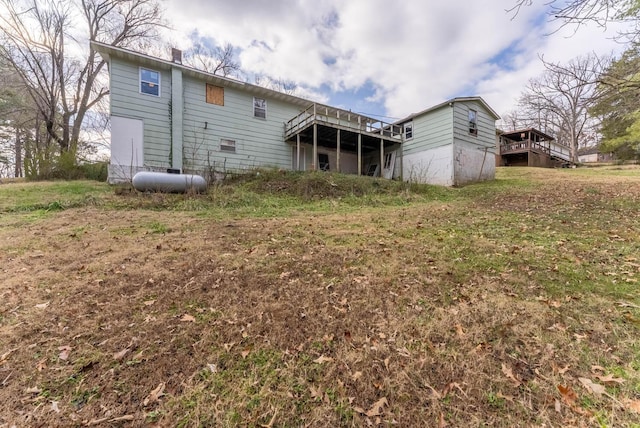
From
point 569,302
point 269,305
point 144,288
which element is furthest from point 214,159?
point 569,302

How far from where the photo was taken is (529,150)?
21.6 meters

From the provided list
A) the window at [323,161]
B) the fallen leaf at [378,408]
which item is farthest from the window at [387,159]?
the fallen leaf at [378,408]

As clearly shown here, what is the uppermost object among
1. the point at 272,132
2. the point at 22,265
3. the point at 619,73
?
the point at 272,132

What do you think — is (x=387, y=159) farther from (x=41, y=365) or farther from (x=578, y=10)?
(x=41, y=365)

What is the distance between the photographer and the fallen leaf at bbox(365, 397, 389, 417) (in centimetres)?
156

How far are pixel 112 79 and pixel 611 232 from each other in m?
15.2

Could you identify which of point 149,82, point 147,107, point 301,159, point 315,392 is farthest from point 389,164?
point 315,392

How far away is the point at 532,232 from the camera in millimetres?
4777

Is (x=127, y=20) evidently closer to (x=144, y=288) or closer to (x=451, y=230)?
(x=144, y=288)

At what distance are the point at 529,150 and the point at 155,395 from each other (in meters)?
27.7

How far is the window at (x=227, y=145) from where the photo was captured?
40.2 feet

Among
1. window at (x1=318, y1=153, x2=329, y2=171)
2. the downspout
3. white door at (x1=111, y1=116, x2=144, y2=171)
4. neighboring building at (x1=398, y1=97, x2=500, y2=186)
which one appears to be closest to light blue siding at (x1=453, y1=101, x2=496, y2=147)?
neighboring building at (x1=398, y1=97, x2=500, y2=186)

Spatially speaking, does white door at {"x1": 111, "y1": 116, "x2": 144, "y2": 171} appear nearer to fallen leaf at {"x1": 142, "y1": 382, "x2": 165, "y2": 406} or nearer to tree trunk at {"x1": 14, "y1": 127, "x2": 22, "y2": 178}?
fallen leaf at {"x1": 142, "y1": 382, "x2": 165, "y2": 406}

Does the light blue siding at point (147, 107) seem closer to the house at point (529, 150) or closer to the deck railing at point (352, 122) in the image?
the deck railing at point (352, 122)
